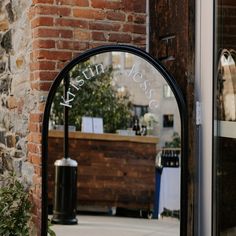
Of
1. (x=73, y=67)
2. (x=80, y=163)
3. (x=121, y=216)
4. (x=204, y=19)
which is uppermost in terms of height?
(x=204, y=19)

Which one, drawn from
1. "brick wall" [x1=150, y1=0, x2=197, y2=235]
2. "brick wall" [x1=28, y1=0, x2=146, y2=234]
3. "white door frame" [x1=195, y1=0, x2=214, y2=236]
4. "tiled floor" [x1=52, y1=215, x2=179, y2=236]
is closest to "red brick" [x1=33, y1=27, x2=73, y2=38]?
"brick wall" [x1=28, y1=0, x2=146, y2=234]

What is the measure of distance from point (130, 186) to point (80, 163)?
357 millimetres

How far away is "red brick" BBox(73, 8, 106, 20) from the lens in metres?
3.56

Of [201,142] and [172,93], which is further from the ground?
[172,93]

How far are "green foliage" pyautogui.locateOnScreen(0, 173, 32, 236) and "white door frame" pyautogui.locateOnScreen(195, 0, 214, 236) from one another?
1.22 metres

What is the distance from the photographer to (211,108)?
3.13 meters

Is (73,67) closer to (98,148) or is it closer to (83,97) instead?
(83,97)

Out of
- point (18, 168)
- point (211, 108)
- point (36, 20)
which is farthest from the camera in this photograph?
point (18, 168)

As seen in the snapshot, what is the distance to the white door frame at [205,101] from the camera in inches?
123

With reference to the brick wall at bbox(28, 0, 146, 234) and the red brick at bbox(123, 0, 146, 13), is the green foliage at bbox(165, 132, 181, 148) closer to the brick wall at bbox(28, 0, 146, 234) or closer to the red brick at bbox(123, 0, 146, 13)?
the brick wall at bbox(28, 0, 146, 234)

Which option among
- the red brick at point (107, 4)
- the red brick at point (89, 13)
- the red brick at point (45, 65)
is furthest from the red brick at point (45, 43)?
the red brick at point (107, 4)

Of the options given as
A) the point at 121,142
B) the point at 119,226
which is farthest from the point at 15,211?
the point at 121,142

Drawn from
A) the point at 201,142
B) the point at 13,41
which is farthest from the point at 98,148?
the point at 13,41

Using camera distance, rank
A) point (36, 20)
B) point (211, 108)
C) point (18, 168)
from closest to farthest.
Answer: point (211, 108), point (36, 20), point (18, 168)
